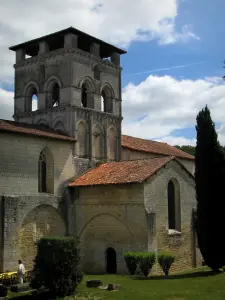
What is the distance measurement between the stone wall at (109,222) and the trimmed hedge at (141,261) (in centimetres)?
166

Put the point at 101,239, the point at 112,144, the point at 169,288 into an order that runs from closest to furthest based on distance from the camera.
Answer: the point at 169,288 → the point at 101,239 → the point at 112,144

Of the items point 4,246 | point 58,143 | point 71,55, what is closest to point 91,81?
point 71,55

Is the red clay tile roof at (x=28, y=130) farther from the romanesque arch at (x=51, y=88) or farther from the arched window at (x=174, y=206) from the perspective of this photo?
the arched window at (x=174, y=206)

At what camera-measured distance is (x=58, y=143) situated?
90.3 ft

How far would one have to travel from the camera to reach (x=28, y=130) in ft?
84.7

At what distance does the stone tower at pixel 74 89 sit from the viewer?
2973 cm

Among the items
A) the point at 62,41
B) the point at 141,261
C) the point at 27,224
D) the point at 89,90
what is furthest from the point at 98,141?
the point at 141,261

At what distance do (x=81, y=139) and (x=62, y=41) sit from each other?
7935mm

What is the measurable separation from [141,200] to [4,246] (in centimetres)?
811

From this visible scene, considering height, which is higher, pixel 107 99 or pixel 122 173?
pixel 107 99

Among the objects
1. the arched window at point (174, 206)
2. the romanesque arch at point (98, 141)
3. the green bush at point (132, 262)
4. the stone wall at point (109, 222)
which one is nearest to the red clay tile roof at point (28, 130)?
the romanesque arch at point (98, 141)

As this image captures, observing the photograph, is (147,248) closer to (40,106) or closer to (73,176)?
(73,176)

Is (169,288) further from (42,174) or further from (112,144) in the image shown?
(112,144)

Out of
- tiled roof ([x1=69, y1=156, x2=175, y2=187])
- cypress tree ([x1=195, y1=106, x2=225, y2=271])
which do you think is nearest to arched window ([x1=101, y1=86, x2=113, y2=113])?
tiled roof ([x1=69, y1=156, x2=175, y2=187])
